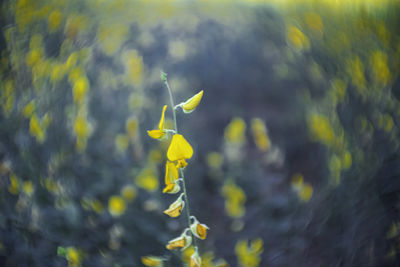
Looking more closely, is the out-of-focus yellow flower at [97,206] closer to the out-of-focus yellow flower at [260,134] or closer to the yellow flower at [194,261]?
the yellow flower at [194,261]

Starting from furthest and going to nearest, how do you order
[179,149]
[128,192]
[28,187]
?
[28,187]
[128,192]
[179,149]

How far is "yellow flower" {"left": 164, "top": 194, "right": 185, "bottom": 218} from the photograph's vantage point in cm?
73

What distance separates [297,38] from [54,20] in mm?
569

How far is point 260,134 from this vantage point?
77 cm

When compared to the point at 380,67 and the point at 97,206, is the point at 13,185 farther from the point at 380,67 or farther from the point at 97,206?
the point at 380,67

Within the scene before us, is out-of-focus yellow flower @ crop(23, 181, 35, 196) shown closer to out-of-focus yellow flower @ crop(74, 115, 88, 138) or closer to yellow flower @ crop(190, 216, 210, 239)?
out-of-focus yellow flower @ crop(74, 115, 88, 138)

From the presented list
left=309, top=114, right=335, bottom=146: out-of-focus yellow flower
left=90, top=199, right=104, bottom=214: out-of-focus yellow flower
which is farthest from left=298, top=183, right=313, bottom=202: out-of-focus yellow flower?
left=90, top=199, right=104, bottom=214: out-of-focus yellow flower

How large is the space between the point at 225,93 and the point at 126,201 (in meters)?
0.32

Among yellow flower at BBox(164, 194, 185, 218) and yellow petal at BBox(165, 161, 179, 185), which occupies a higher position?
yellow petal at BBox(165, 161, 179, 185)

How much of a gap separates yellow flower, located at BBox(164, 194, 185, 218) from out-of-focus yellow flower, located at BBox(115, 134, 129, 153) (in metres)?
0.16

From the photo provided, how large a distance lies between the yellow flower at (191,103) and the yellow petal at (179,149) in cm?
6

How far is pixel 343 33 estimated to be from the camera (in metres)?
0.88

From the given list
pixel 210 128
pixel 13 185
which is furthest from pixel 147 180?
pixel 13 185

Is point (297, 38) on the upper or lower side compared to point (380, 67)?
upper
